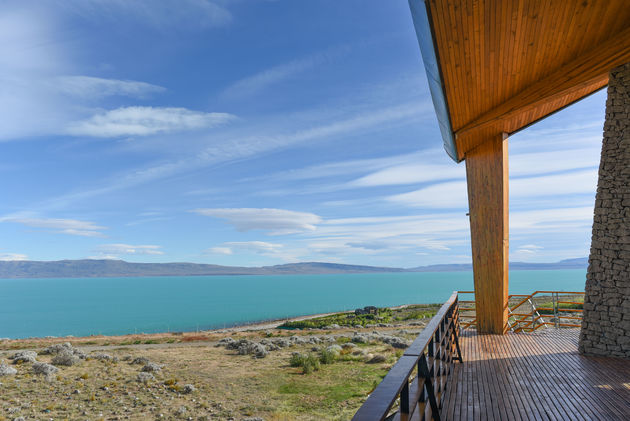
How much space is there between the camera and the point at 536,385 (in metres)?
4.29

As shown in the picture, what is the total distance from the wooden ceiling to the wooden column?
101 cm

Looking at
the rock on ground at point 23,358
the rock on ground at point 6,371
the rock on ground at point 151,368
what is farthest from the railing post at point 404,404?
the rock on ground at point 23,358

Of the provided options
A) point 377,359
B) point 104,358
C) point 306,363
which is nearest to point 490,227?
point 377,359

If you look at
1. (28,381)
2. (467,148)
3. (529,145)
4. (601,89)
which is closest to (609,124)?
(601,89)

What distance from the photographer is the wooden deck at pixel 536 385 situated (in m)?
3.40

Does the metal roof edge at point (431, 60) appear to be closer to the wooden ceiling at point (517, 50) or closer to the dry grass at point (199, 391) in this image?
the wooden ceiling at point (517, 50)

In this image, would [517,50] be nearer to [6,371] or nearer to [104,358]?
[6,371]

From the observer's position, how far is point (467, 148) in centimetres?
806

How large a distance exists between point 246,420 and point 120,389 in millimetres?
4547

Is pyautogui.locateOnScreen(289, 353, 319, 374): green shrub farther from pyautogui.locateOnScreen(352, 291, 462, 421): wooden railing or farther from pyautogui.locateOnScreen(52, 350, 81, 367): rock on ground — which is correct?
pyautogui.locateOnScreen(352, 291, 462, 421): wooden railing

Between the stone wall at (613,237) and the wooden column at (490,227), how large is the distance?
1871 millimetres

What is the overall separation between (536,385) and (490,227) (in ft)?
12.9

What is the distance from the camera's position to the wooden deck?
11.2 ft

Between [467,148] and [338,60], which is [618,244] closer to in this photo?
[467,148]
